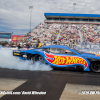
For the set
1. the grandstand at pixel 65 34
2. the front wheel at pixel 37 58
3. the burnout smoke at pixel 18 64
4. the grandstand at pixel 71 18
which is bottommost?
the burnout smoke at pixel 18 64

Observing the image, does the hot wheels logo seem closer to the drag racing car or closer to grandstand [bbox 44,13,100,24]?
the drag racing car

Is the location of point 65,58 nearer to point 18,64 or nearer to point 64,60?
point 64,60

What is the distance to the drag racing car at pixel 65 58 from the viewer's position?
5938 millimetres

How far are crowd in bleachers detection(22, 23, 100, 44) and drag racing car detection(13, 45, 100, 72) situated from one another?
18.7 meters

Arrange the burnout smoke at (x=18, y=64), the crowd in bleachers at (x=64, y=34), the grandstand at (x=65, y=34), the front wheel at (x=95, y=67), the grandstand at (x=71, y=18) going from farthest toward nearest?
1. the grandstand at (x=71, y=18)
2. the crowd in bleachers at (x=64, y=34)
3. the grandstand at (x=65, y=34)
4. the burnout smoke at (x=18, y=64)
5. the front wheel at (x=95, y=67)

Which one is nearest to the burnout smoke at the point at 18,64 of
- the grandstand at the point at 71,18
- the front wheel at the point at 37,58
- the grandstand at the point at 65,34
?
the front wheel at the point at 37,58

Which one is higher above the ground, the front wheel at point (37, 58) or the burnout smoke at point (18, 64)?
the front wheel at point (37, 58)

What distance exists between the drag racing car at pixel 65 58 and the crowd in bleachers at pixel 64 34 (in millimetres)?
18735

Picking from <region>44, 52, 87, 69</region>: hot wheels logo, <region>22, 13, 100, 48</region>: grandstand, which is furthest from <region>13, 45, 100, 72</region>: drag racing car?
<region>22, 13, 100, 48</region>: grandstand

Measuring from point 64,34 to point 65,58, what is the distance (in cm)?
2285

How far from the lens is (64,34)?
93.5ft

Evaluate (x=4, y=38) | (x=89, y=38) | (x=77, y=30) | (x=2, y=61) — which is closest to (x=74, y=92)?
(x=2, y=61)

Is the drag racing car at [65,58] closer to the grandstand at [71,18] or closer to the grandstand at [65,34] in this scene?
the grandstand at [65,34]

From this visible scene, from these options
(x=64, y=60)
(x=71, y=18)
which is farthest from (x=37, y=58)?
(x=71, y=18)
